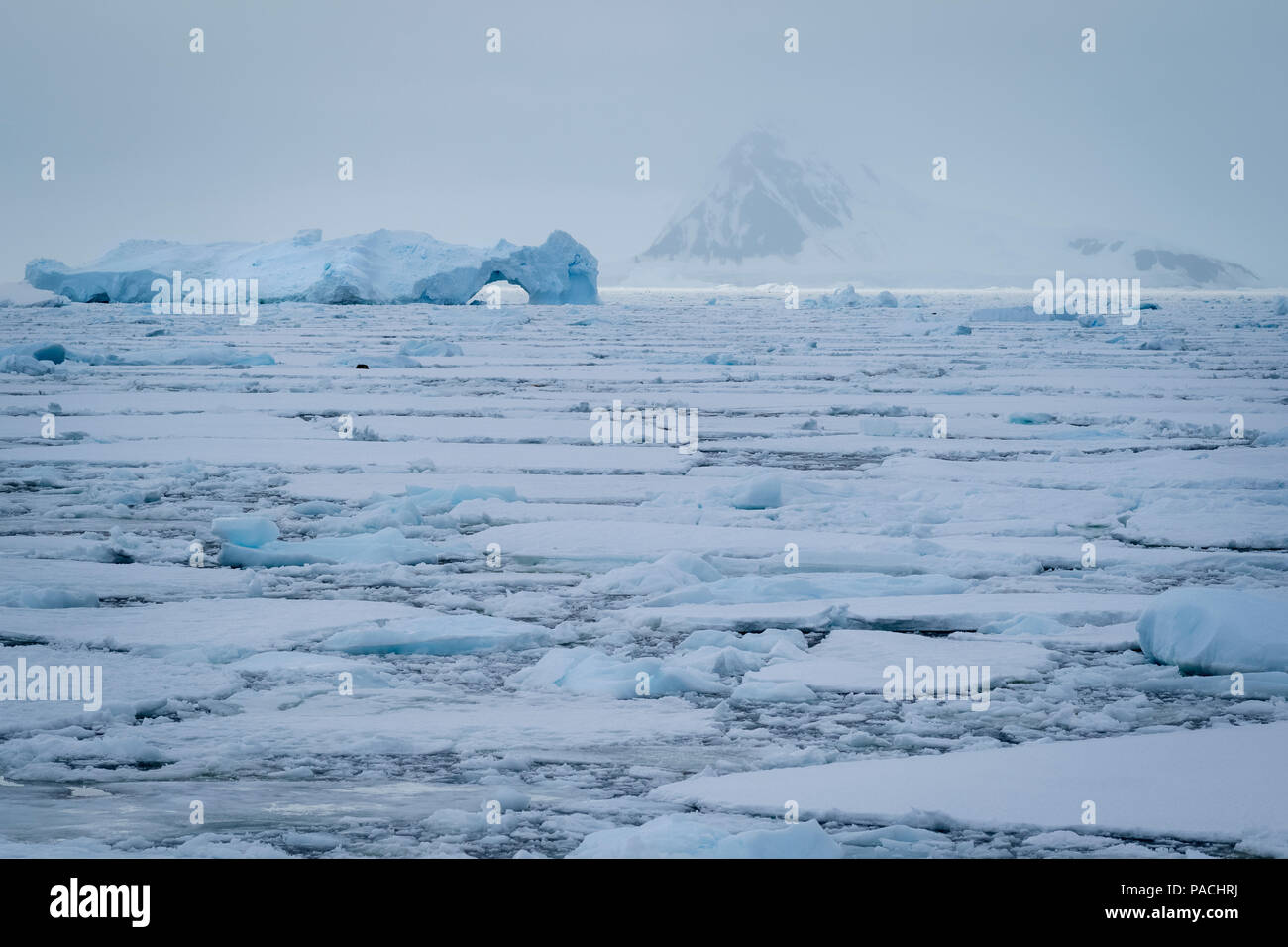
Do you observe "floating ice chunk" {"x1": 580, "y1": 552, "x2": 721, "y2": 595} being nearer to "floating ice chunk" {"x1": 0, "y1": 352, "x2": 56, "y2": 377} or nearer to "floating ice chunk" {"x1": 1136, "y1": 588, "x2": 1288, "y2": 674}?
"floating ice chunk" {"x1": 1136, "y1": 588, "x2": 1288, "y2": 674}

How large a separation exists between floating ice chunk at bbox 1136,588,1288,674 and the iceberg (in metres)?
32.2

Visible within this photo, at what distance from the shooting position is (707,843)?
2217 mm

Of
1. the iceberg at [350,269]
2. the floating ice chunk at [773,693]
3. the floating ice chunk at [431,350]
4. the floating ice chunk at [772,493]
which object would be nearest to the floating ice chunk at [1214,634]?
the floating ice chunk at [773,693]

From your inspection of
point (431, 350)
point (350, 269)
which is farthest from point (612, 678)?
point (350, 269)

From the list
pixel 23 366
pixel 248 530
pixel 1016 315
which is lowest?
pixel 248 530

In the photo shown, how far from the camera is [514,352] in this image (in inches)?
718

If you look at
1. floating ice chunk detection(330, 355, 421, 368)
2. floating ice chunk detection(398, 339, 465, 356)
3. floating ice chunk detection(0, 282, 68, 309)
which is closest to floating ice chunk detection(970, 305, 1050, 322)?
floating ice chunk detection(398, 339, 465, 356)

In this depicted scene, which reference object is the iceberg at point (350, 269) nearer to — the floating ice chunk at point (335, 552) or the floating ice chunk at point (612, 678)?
the floating ice chunk at point (335, 552)

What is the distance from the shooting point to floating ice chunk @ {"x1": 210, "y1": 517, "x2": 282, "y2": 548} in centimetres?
490

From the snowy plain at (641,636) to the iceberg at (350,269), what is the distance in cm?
2713

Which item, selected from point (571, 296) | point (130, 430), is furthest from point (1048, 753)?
point (571, 296)

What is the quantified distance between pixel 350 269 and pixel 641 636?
33.5 meters

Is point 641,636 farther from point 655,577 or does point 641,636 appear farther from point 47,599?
point 47,599
